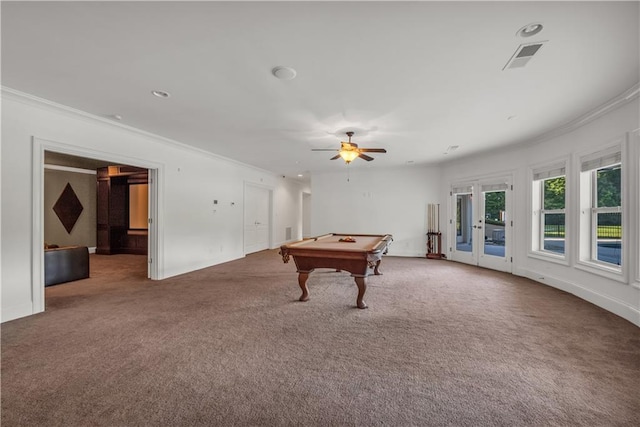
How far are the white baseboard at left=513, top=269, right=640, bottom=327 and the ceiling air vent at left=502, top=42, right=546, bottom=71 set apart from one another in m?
2.87

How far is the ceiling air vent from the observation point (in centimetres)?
209

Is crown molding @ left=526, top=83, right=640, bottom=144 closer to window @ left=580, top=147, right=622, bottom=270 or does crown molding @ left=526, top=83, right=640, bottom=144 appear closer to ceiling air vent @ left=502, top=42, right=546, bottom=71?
window @ left=580, top=147, right=622, bottom=270

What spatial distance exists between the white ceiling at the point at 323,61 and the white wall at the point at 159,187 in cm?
36

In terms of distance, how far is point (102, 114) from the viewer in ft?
11.7

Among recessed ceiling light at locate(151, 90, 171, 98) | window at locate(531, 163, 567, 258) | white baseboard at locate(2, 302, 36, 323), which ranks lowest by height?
white baseboard at locate(2, 302, 36, 323)

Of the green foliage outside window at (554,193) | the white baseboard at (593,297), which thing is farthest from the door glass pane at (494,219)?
the white baseboard at (593,297)

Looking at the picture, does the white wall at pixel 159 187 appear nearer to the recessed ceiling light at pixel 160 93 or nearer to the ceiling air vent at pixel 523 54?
the recessed ceiling light at pixel 160 93

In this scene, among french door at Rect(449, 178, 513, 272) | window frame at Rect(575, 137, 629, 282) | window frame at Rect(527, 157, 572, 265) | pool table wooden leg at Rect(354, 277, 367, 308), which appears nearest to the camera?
pool table wooden leg at Rect(354, 277, 367, 308)

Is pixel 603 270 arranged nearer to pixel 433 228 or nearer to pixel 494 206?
pixel 494 206

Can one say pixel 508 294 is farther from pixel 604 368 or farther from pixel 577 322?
pixel 604 368

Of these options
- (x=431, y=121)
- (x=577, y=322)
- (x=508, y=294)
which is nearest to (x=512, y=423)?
(x=577, y=322)

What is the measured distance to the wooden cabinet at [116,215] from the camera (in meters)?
7.56

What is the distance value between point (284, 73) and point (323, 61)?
0.39 meters

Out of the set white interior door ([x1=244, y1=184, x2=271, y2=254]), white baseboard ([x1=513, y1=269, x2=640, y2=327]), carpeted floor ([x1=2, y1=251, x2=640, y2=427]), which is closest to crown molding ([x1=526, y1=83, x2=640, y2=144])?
white baseboard ([x1=513, y1=269, x2=640, y2=327])
